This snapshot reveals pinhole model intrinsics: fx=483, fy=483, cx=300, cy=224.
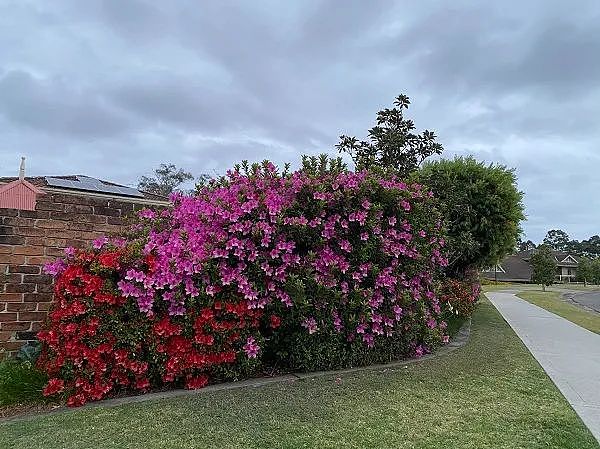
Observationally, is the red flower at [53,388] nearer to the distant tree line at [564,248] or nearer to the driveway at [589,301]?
the distant tree line at [564,248]

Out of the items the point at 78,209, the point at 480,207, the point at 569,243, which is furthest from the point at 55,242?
the point at 569,243

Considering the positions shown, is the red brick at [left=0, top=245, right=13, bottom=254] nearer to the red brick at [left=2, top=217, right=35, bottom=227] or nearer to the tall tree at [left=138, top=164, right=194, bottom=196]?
Answer: the red brick at [left=2, top=217, right=35, bottom=227]

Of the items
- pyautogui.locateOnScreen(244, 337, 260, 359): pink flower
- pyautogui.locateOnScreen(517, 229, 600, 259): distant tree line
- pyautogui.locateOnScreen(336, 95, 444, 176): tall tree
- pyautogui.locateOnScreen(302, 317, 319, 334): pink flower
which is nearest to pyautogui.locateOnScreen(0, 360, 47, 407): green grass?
pyautogui.locateOnScreen(244, 337, 260, 359): pink flower

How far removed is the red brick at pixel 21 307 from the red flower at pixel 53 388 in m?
1.00

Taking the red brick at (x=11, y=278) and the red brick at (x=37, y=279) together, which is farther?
the red brick at (x=37, y=279)

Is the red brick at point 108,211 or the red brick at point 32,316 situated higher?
the red brick at point 108,211

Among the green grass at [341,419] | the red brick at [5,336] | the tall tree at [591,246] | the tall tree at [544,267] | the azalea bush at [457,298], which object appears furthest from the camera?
the tall tree at [591,246]

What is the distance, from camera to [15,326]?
446 cm

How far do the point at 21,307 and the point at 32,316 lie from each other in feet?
0.42

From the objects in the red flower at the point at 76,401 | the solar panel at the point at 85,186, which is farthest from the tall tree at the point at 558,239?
the red flower at the point at 76,401

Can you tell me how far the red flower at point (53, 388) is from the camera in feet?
12.5

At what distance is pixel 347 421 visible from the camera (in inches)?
134

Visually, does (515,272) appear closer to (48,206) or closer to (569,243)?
(569,243)

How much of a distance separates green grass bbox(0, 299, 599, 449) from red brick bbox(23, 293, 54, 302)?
1.41 metres
